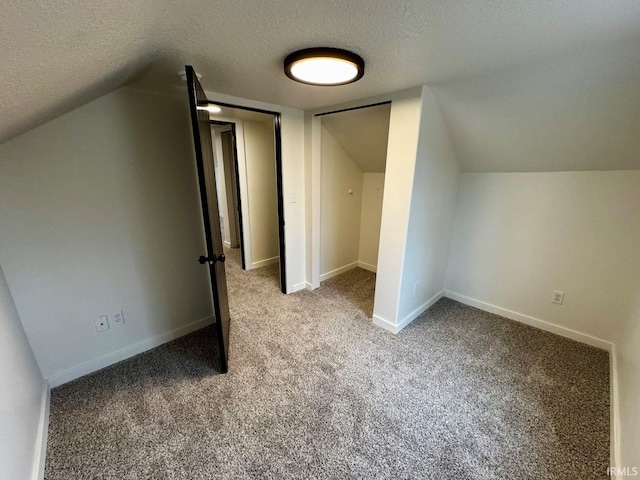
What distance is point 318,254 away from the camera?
3158mm

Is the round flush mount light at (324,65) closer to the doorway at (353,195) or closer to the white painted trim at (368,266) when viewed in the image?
the doorway at (353,195)

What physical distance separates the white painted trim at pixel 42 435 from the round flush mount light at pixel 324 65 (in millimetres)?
2342

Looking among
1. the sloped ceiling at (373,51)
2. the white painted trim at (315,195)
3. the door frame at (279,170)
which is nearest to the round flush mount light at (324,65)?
the sloped ceiling at (373,51)

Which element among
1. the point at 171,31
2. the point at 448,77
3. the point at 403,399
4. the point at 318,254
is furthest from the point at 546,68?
the point at 318,254

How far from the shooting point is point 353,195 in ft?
11.6

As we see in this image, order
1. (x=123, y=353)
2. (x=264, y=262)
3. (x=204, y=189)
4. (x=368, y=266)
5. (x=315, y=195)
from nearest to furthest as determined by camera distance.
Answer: (x=204, y=189)
(x=123, y=353)
(x=315, y=195)
(x=368, y=266)
(x=264, y=262)

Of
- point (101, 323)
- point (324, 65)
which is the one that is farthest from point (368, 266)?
point (101, 323)

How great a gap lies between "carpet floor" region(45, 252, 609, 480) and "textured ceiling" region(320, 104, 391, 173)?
6.26 feet

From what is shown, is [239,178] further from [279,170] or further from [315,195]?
[315,195]

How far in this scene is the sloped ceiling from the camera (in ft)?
2.58

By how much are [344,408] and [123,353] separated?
1730mm

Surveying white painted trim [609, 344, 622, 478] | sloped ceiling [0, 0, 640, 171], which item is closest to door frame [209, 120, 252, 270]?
sloped ceiling [0, 0, 640, 171]

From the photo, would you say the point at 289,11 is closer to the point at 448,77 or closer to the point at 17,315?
the point at 448,77

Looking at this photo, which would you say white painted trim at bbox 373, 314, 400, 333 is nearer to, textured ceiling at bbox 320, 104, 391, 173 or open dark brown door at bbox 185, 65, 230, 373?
open dark brown door at bbox 185, 65, 230, 373
